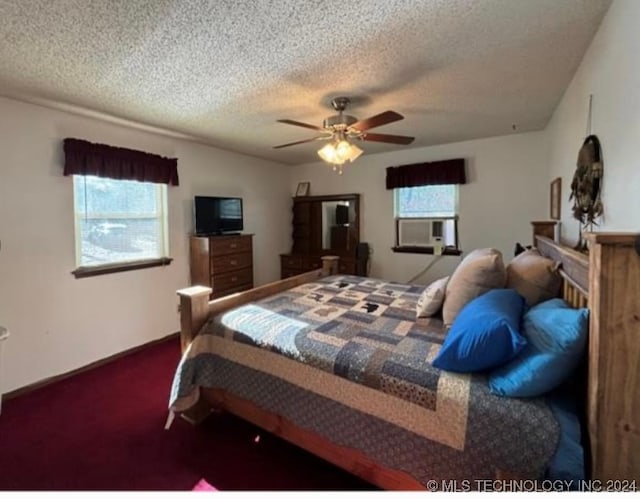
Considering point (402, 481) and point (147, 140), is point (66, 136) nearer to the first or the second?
point (147, 140)

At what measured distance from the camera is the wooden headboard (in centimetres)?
94

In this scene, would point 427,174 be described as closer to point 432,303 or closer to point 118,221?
point 432,303

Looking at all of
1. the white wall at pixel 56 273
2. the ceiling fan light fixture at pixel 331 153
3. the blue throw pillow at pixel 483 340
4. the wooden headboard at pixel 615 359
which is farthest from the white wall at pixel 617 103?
the white wall at pixel 56 273

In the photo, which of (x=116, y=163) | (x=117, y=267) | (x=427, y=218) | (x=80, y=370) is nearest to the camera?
(x=80, y=370)

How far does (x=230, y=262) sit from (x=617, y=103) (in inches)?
144

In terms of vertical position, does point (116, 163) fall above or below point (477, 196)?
above

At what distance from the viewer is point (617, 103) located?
1.49 metres

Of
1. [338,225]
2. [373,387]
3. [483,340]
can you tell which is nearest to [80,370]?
[373,387]

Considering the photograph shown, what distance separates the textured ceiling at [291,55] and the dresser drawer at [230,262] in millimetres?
1613

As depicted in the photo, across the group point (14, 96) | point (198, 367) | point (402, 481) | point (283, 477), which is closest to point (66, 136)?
point (14, 96)

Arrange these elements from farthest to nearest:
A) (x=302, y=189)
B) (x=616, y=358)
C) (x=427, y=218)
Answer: (x=302, y=189) → (x=427, y=218) → (x=616, y=358)

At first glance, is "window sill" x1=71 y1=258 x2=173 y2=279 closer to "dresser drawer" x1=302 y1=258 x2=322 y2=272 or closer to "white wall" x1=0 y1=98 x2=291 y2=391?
"white wall" x1=0 y1=98 x2=291 y2=391

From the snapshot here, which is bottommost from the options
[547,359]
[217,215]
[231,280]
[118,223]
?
[231,280]

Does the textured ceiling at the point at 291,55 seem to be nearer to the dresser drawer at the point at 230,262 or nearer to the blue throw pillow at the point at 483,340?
the blue throw pillow at the point at 483,340
